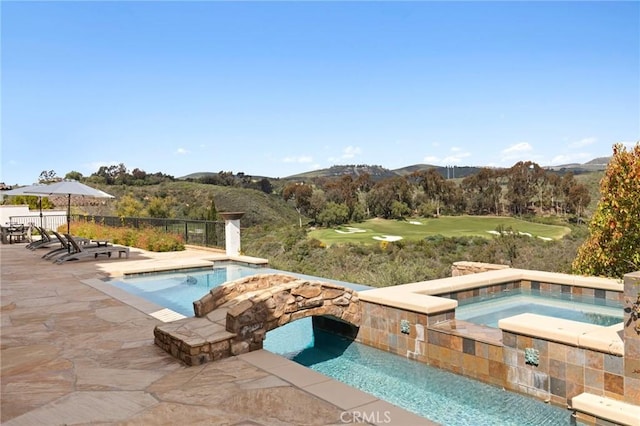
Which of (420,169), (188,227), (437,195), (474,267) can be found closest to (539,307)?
(474,267)

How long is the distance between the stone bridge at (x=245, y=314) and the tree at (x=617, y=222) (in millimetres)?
3140

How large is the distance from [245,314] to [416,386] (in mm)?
1818

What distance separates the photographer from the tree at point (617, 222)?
4.95 metres

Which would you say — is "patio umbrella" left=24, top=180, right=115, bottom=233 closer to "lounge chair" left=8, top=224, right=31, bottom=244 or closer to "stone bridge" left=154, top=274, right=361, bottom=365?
"lounge chair" left=8, top=224, right=31, bottom=244

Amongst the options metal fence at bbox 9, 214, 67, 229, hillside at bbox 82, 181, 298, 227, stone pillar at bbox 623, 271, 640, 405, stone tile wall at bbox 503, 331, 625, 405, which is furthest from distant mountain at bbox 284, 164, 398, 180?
stone pillar at bbox 623, 271, 640, 405

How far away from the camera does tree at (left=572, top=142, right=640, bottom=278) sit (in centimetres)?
495

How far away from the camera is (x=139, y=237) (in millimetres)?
15117

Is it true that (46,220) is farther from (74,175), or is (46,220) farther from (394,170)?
(394,170)

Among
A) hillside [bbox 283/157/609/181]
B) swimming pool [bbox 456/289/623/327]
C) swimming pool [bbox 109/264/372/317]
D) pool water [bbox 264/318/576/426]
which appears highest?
hillside [bbox 283/157/609/181]

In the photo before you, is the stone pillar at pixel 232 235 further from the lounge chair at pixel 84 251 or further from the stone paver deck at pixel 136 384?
the stone paver deck at pixel 136 384

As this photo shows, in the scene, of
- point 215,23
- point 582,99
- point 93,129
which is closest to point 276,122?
point 93,129

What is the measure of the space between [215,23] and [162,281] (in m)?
9.56

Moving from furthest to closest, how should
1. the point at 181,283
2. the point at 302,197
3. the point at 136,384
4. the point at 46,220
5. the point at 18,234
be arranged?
the point at 302,197 < the point at 46,220 < the point at 18,234 < the point at 181,283 < the point at 136,384

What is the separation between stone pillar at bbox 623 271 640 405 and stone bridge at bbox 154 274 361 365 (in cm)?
291
